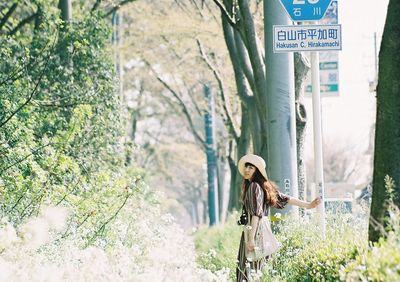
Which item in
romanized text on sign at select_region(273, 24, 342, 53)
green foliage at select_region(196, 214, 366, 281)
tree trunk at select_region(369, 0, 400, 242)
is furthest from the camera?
romanized text on sign at select_region(273, 24, 342, 53)

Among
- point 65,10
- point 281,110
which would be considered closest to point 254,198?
point 281,110

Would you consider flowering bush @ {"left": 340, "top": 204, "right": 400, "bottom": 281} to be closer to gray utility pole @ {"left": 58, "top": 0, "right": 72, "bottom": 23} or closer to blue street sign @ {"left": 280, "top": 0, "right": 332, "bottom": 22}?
blue street sign @ {"left": 280, "top": 0, "right": 332, "bottom": 22}

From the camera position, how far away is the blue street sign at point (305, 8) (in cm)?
1117

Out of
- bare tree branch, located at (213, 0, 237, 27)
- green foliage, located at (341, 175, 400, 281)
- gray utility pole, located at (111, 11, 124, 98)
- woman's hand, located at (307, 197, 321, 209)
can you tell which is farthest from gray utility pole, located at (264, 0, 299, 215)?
gray utility pole, located at (111, 11, 124, 98)

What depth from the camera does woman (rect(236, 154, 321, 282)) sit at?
398 inches

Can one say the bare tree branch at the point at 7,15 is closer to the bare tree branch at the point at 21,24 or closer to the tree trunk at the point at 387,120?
the bare tree branch at the point at 21,24

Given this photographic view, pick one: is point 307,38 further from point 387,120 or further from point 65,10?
point 65,10

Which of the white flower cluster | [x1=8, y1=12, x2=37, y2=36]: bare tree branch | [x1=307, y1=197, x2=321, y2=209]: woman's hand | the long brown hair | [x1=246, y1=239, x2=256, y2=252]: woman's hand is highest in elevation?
[x1=8, y1=12, x2=37, y2=36]: bare tree branch

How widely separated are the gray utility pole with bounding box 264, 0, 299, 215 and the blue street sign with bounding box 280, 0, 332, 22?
76 centimetres

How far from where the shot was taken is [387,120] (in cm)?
806

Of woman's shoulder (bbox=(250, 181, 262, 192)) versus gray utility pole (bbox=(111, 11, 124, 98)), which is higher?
Answer: gray utility pole (bbox=(111, 11, 124, 98))

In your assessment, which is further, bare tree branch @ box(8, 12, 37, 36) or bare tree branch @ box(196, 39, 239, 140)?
bare tree branch @ box(196, 39, 239, 140)

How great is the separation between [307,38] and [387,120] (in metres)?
3.22

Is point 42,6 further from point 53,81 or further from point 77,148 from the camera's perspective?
point 77,148
